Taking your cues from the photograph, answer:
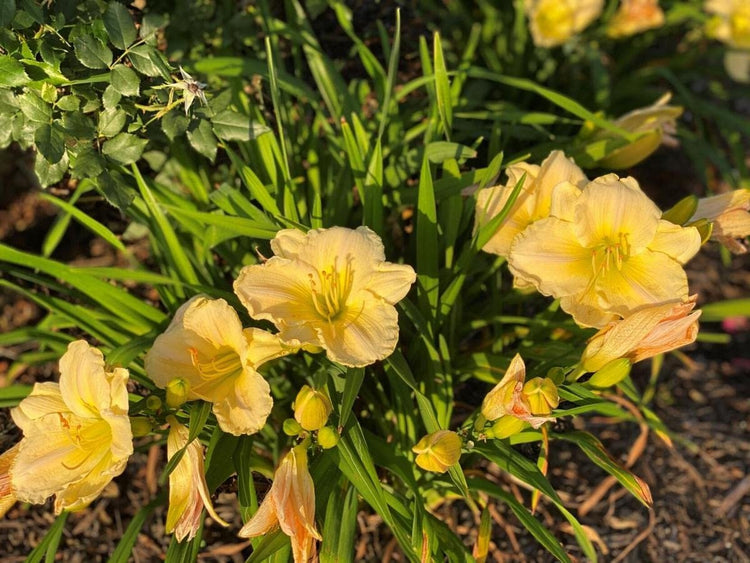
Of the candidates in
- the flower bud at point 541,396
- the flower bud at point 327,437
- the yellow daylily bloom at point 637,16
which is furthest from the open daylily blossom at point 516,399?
the yellow daylily bloom at point 637,16

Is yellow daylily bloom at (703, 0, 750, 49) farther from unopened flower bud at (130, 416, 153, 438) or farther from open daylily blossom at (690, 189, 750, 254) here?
unopened flower bud at (130, 416, 153, 438)

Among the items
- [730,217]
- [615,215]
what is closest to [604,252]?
[615,215]

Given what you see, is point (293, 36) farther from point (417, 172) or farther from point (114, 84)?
point (114, 84)

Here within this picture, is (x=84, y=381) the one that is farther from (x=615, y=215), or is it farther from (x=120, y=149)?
(x=615, y=215)

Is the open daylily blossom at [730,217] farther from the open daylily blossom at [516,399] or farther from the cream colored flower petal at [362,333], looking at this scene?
the cream colored flower petal at [362,333]

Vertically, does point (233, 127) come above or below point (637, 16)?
above

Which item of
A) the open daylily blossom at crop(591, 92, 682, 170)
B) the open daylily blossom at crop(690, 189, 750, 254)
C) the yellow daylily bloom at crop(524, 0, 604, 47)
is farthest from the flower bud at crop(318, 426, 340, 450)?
the yellow daylily bloom at crop(524, 0, 604, 47)
